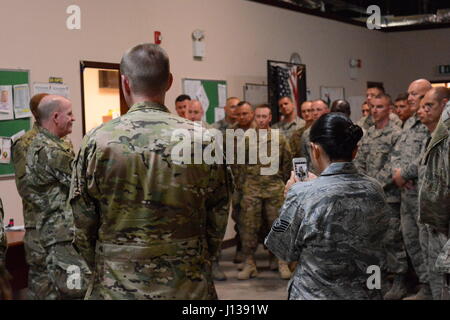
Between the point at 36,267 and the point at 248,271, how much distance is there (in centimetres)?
275

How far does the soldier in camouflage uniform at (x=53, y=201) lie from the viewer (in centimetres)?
362

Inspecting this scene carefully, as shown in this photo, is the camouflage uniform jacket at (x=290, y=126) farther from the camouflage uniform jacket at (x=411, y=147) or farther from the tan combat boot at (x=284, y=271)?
the camouflage uniform jacket at (x=411, y=147)

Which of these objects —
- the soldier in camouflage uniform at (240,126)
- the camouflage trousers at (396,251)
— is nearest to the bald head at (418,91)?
the camouflage trousers at (396,251)

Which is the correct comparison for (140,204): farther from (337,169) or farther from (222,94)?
(222,94)

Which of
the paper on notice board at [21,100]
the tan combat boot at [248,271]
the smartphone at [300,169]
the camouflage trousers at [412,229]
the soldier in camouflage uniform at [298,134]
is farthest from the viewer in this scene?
the soldier in camouflage uniform at [298,134]

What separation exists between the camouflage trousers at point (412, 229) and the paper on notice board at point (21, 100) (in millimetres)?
3346

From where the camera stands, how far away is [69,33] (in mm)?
6016

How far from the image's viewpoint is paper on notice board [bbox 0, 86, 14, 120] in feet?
17.6

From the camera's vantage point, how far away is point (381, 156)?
214 inches

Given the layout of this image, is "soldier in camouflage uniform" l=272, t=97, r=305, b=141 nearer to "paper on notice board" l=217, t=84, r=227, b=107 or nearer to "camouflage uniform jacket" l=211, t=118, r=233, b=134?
"camouflage uniform jacket" l=211, t=118, r=233, b=134

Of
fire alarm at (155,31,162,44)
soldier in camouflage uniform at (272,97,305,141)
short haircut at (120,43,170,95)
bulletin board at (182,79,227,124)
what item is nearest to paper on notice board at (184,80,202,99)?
bulletin board at (182,79,227,124)

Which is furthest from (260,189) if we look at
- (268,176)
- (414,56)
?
(414,56)
